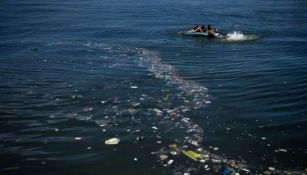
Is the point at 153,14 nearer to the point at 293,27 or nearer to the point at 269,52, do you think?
the point at 293,27

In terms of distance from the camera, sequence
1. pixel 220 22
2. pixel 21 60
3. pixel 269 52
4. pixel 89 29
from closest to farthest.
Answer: pixel 21 60, pixel 269 52, pixel 89 29, pixel 220 22

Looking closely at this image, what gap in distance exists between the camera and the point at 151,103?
1370 cm

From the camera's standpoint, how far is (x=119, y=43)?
2630cm

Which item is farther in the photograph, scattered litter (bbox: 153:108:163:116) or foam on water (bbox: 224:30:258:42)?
foam on water (bbox: 224:30:258:42)

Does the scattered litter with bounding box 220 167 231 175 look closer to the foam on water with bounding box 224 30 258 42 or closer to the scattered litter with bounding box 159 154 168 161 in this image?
the scattered litter with bounding box 159 154 168 161

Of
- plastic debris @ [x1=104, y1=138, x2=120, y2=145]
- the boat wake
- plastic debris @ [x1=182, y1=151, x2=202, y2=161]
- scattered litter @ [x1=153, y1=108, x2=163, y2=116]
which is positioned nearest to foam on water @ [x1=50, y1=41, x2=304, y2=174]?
scattered litter @ [x1=153, y1=108, x2=163, y2=116]

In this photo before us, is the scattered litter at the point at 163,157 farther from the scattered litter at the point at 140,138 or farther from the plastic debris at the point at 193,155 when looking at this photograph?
the scattered litter at the point at 140,138

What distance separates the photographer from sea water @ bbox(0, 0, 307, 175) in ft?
32.5

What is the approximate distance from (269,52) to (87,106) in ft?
44.7

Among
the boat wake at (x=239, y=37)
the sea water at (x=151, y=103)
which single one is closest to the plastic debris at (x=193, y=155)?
the sea water at (x=151, y=103)

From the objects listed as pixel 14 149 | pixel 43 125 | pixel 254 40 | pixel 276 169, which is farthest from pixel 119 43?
pixel 276 169

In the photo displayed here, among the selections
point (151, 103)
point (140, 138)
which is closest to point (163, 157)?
point (140, 138)

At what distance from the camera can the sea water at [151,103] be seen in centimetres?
991

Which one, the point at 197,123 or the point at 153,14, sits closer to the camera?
the point at 197,123
